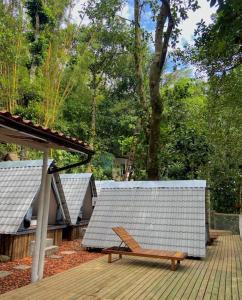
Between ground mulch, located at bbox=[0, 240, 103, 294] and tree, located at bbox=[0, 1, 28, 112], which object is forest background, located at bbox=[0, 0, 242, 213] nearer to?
tree, located at bbox=[0, 1, 28, 112]

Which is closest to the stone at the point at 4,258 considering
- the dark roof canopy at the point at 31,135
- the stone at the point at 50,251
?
the stone at the point at 50,251

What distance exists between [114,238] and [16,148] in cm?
839

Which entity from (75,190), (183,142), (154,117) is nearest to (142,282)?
(154,117)

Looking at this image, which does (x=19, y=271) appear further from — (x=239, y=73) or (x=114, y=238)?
(x=239, y=73)

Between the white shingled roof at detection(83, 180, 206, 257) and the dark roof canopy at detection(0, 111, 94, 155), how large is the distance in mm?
3352

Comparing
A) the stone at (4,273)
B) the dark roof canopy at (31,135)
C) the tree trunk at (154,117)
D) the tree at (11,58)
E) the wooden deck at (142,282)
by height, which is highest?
the tree at (11,58)

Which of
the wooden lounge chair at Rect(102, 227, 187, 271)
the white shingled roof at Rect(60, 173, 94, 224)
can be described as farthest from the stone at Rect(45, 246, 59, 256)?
the white shingled roof at Rect(60, 173, 94, 224)

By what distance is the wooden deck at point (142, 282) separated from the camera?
190 inches

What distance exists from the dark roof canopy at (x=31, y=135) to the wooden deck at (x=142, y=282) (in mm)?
2136

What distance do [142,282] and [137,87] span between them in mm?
11793

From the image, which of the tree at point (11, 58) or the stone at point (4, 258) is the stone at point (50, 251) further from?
the tree at point (11, 58)

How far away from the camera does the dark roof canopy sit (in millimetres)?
4101

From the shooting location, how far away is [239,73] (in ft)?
37.1

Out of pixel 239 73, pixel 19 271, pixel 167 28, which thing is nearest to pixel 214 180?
pixel 239 73
